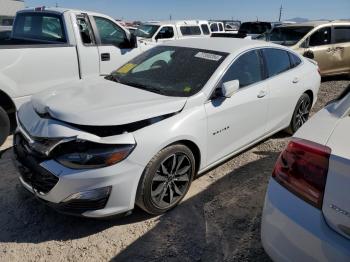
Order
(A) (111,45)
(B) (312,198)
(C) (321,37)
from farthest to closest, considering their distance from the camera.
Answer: (C) (321,37)
(A) (111,45)
(B) (312,198)

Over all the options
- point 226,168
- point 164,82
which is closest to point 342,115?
point 164,82

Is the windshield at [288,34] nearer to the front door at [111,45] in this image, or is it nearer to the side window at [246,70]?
the front door at [111,45]

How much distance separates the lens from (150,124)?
298 centimetres

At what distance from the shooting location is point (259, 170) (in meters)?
4.24

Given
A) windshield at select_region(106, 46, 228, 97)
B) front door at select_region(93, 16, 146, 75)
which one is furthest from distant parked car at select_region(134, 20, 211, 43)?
windshield at select_region(106, 46, 228, 97)

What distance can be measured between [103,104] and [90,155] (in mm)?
568

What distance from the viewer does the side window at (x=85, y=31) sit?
18.4 ft

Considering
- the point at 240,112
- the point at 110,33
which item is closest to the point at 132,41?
the point at 110,33

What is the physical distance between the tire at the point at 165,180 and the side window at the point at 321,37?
7105mm

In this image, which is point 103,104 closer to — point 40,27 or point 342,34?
point 40,27

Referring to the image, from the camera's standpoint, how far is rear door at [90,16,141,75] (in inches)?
229

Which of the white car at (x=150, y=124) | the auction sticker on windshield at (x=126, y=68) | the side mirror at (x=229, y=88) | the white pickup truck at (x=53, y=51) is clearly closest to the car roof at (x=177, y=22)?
the white pickup truck at (x=53, y=51)

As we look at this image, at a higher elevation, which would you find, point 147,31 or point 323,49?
point 147,31

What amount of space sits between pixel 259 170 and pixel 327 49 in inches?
250
